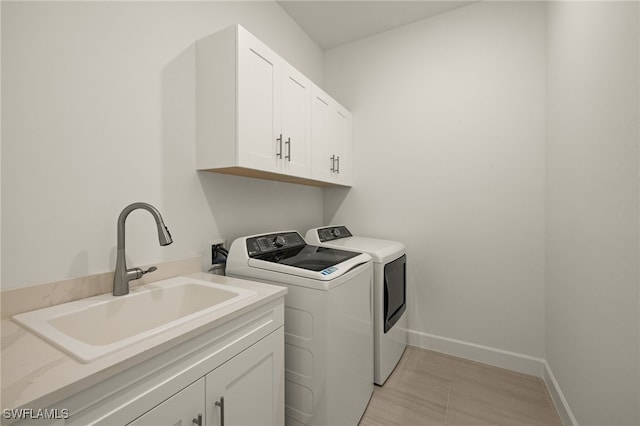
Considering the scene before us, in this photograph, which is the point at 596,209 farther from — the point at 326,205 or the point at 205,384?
the point at 326,205

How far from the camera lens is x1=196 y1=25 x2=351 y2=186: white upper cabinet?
1431 millimetres

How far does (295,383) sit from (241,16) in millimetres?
2177

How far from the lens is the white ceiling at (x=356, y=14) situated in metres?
2.20

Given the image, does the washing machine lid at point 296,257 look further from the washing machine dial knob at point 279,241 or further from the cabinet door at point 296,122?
the cabinet door at point 296,122

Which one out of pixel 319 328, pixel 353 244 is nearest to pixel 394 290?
pixel 353 244

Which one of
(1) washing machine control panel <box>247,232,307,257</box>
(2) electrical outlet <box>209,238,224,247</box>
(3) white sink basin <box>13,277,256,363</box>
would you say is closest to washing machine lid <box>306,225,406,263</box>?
(1) washing machine control panel <box>247,232,307,257</box>

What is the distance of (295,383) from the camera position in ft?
4.56

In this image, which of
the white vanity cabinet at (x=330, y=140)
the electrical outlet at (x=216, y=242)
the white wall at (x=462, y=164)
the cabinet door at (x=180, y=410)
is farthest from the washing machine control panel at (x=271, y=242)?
the white wall at (x=462, y=164)

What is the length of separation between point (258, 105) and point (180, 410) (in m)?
1.36

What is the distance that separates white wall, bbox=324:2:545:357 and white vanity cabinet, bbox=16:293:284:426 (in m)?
1.58

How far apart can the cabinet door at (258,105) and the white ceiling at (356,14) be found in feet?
3.12

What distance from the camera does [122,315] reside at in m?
1.11

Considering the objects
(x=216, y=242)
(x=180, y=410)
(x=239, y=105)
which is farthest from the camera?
(x=216, y=242)

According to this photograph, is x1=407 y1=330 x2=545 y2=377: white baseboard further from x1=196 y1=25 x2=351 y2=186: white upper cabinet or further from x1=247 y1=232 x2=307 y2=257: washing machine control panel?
x1=196 y1=25 x2=351 y2=186: white upper cabinet
